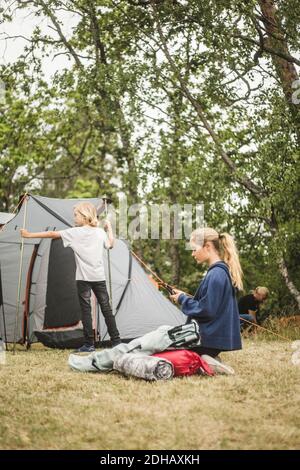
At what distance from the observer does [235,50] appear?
387 inches

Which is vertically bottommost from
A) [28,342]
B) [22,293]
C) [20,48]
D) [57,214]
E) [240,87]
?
[28,342]

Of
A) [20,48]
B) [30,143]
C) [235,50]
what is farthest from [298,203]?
[30,143]

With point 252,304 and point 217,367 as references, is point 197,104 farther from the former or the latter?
point 217,367

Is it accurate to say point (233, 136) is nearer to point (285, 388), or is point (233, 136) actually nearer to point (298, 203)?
point (298, 203)

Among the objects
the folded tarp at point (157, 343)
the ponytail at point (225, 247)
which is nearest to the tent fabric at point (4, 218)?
the folded tarp at point (157, 343)

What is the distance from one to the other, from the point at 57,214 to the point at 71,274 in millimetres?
769

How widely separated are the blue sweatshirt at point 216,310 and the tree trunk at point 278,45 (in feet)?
16.5

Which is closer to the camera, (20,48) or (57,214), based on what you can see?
(57,214)

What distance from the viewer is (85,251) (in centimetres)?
646

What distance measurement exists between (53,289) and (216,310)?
9.96ft

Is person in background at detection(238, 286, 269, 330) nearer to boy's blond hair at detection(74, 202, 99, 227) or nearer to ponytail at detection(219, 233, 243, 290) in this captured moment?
boy's blond hair at detection(74, 202, 99, 227)

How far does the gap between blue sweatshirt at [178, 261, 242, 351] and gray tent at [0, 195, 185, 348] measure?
2194 mm

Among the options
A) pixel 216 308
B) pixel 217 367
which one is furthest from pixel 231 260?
pixel 217 367
